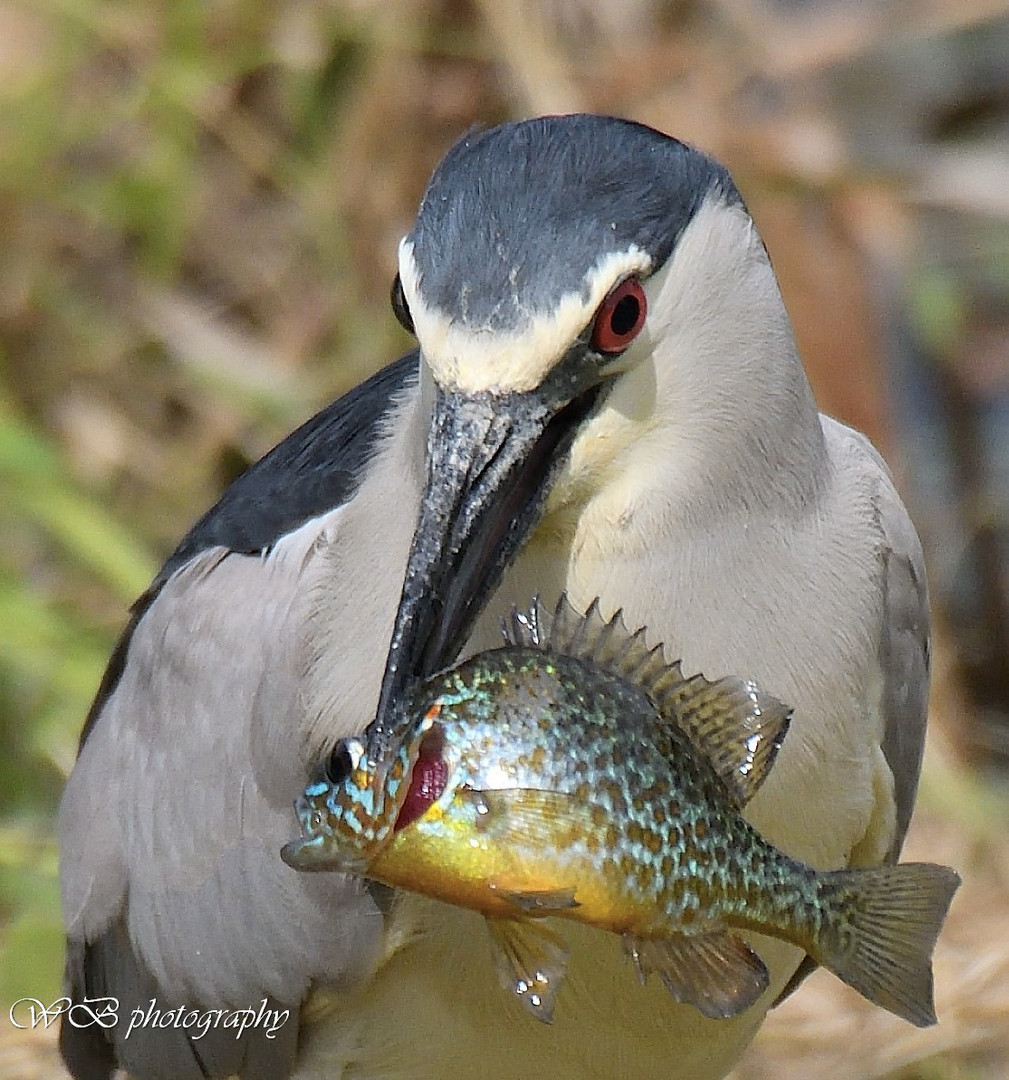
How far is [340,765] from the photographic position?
1.61 meters

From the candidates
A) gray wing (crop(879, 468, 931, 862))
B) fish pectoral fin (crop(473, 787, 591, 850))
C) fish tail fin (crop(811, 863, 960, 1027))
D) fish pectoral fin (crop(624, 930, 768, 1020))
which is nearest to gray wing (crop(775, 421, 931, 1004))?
gray wing (crop(879, 468, 931, 862))

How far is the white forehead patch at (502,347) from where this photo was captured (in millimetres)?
1746

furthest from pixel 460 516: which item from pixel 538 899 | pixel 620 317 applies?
pixel 538 899

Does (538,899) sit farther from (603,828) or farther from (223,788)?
(223,788)

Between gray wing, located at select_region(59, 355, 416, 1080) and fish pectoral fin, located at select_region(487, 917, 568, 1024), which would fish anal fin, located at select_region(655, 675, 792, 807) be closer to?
fish pectoral fin, located at select_region(487, 917, 568, 1024)

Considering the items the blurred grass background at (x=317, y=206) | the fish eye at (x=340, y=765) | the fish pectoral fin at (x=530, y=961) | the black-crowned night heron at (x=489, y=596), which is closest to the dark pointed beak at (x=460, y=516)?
the black-crowned night heron at (x=489, y=596)

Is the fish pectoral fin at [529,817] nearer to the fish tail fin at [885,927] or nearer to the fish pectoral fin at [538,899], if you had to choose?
the fish pectoral fin at [538,899]

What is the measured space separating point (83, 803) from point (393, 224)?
7.44ft

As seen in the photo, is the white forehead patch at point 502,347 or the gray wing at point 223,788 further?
the gray wing at point 223,788

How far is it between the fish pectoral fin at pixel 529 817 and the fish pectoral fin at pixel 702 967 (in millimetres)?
131

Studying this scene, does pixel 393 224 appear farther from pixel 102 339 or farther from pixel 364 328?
pixel 102 339

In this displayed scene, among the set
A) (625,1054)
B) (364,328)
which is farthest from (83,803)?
(364,328)

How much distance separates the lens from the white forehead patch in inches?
68.7

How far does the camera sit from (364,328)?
454cm
